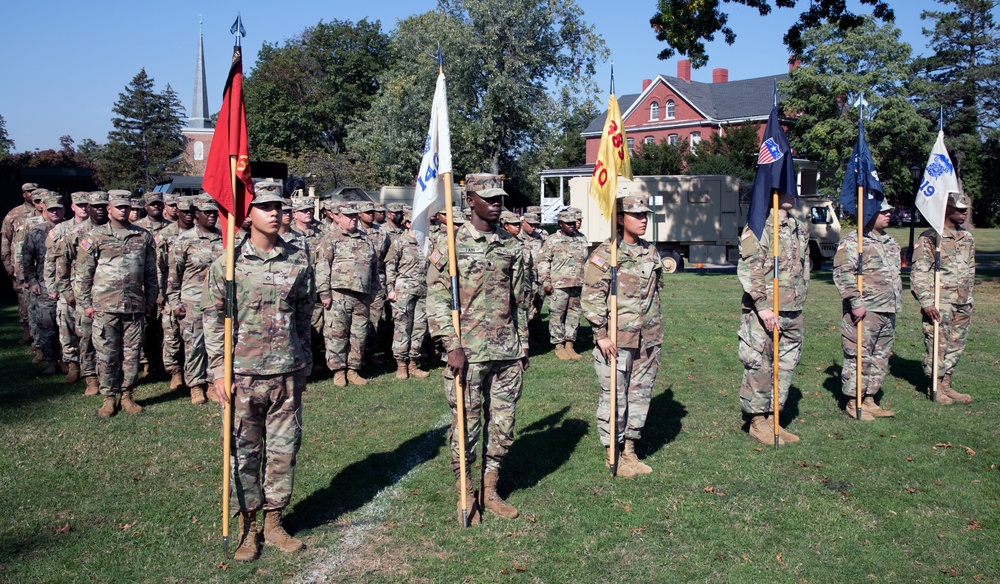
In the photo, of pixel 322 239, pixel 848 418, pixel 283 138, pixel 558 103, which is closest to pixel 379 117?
pixel 558 103

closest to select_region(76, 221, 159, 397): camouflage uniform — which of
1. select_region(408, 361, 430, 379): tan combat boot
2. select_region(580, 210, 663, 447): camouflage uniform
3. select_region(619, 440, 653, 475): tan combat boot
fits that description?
select_region(408, 361, 430, 379): tan combat boot

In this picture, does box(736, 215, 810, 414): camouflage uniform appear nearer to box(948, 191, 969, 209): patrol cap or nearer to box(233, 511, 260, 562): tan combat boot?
box(948, 191, 969, 209): patrol cap

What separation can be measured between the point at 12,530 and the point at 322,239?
224 inches

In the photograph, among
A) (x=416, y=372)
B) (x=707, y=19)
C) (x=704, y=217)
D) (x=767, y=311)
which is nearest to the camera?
(x=767, y=311)

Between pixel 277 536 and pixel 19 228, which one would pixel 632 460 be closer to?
pixel 277 536

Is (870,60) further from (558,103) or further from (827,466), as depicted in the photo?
(827,466)

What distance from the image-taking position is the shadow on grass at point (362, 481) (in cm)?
639

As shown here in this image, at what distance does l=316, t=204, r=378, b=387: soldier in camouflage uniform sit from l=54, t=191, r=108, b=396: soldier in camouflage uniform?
2.73 m

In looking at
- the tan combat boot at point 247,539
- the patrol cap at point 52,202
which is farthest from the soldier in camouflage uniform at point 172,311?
the tan combat boot at point 247,539

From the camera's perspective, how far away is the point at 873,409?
360 inches

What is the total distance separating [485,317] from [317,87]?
6692 cm

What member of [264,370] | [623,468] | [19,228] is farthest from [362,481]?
[19,228]

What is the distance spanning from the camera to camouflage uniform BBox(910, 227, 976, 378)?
9867 millimetres

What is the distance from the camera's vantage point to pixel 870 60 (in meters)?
52.2
